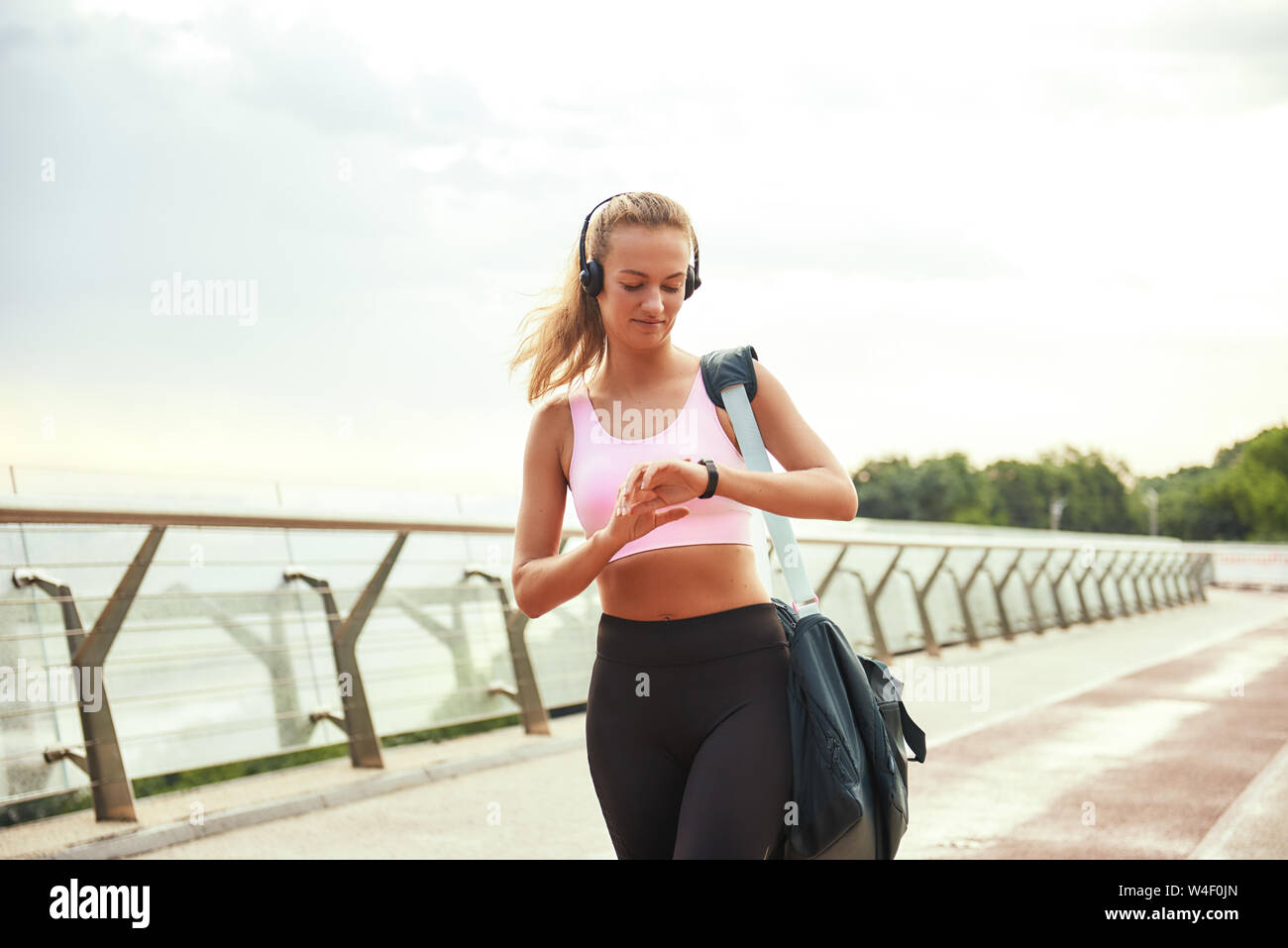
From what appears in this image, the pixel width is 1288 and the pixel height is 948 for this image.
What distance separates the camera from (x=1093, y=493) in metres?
142

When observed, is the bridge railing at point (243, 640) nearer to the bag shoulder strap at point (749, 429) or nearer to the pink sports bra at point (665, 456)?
the pink sports bra at point (665, 456)

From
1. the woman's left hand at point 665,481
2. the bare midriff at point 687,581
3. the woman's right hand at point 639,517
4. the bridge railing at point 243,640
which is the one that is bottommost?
the bridge railing at point 243,640

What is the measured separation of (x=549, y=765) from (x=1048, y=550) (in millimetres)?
15767

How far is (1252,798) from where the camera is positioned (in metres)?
6.96

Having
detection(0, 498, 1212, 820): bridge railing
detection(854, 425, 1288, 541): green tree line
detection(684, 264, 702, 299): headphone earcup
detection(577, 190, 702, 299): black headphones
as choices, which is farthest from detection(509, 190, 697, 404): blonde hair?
detection(854, 425, 1288, 541): green tree line

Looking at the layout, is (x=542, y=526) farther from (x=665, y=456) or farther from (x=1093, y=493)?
(x=1093, y=493)

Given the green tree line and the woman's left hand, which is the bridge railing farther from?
the green tree line

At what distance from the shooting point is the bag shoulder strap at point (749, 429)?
250 centimetres

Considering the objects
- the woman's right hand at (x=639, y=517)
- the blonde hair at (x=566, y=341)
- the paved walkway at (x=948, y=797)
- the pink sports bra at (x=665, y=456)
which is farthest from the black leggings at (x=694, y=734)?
the paved walkway at (x=948, y=797)

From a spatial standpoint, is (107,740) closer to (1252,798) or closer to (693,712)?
(693,712)

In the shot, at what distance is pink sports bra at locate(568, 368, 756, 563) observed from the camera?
2520mm

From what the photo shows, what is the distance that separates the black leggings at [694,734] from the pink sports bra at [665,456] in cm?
16

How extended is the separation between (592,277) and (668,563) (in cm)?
59
